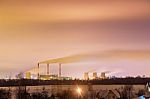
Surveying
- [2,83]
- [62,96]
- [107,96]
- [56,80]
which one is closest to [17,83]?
[2,83]

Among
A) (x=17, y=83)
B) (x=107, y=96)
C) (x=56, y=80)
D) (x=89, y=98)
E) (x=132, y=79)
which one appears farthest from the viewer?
(x=132, y=79)

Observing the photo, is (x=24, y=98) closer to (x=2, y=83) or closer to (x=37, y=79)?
(x=2, y=83)

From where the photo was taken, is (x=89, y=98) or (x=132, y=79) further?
(x=132, y=79)

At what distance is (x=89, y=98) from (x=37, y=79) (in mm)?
34428

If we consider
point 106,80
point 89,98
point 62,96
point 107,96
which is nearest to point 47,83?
point 106,80

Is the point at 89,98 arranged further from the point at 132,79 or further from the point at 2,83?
the point at 132,79

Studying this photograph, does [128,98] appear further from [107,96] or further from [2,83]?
[2,83]

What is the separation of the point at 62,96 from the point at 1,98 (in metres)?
6.52

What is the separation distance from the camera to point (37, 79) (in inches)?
3120

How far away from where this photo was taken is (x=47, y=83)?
7969cm

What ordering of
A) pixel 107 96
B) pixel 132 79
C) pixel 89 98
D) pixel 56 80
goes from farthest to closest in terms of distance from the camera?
pixel 132 79 → pixel 56 80 → pixel 89 98 → pixel 107 96

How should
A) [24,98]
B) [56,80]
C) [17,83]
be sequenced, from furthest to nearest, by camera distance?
1. [56,80]
2. [17,83]
3. [24,98]

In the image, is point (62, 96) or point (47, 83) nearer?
point (62, 96)

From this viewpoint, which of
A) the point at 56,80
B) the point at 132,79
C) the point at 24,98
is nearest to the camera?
the point at 24,98
